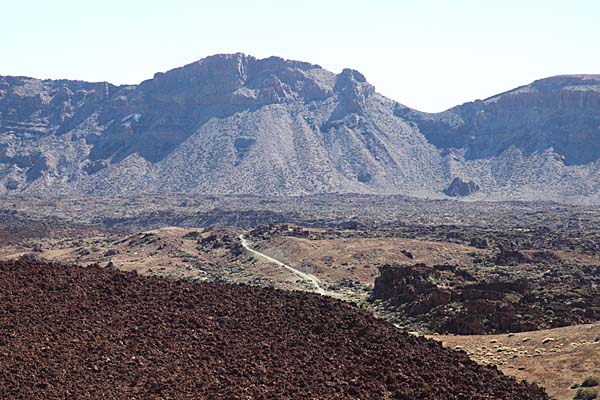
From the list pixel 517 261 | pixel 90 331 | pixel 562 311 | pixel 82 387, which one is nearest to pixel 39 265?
pixel 90 331

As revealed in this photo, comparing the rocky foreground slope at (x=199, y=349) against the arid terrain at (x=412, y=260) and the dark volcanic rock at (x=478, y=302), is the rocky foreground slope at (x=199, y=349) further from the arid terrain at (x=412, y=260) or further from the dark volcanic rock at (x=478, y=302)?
the dark volcanic rock at (x=478, y=302)

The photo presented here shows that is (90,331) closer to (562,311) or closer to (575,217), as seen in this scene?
(562,311)

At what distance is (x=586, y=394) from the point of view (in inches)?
835

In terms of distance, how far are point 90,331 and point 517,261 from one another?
60.9 metres

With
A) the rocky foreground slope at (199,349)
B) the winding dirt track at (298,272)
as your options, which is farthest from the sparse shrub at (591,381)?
the winding dirt track at (298,272)

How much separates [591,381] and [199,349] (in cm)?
1219

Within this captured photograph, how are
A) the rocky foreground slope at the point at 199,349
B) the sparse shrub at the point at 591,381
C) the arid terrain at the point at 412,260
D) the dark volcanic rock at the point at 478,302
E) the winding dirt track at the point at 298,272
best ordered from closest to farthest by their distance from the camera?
the rocky foreground slope at the point at 199,349
the sparse shrub at the point at 591,381
the arid terrain at the point at 412,260
the dark volcanic rock at the point at 478,302
the winding dirt track at the point at 298,272

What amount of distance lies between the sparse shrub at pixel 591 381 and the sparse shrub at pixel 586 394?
591mm

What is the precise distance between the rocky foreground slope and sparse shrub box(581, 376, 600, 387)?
2.27 meters

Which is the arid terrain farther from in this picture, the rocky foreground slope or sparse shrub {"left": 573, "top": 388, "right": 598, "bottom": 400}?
the rocky foreground slope

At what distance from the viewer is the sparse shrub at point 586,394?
21.0 m

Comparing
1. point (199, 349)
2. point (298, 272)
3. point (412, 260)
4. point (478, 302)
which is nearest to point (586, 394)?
point (199, 349)

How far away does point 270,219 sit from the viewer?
459ft

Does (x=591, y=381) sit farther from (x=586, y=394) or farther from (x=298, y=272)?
(x=298, y=272)
